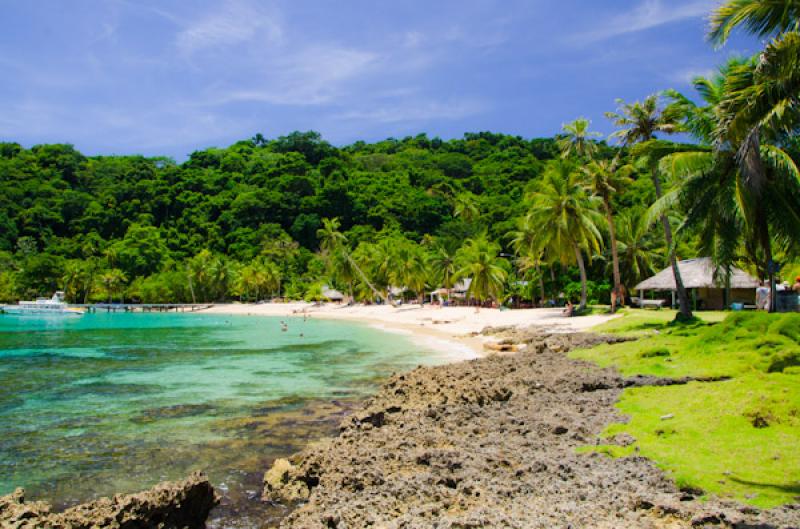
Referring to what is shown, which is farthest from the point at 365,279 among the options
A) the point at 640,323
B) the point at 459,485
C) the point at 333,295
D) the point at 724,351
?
the point at 459,485

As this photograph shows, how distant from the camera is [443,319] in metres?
40.9

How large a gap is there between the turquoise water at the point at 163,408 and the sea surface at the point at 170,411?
3 centimetres

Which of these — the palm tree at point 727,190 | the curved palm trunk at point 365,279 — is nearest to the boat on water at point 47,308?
the curved palm trunk at point 365,279

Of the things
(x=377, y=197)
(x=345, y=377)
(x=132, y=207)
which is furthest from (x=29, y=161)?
(x=345, y=377)

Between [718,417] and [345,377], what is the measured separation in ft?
38.8

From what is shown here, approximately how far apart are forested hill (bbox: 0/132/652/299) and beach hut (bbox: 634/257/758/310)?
37318mm

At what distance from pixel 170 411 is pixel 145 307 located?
239 ft

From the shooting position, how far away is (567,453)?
21.6 ft

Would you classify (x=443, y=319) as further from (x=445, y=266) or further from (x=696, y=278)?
(x=696, y=278)

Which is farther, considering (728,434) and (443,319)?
(443,319)

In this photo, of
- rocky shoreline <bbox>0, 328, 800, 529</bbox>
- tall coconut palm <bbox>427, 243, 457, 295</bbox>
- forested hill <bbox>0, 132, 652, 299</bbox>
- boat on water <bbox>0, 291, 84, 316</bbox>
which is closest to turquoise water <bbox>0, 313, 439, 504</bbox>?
rocky shoreline <bbox>0, 328, 800, 529</bbox>

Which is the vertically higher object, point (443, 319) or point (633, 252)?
point (633, 252)

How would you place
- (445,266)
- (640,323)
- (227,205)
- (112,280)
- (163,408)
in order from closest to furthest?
(163,408) < (640,323) < (445,266) < (112,280) < (227,205)

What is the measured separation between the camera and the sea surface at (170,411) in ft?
26.7
